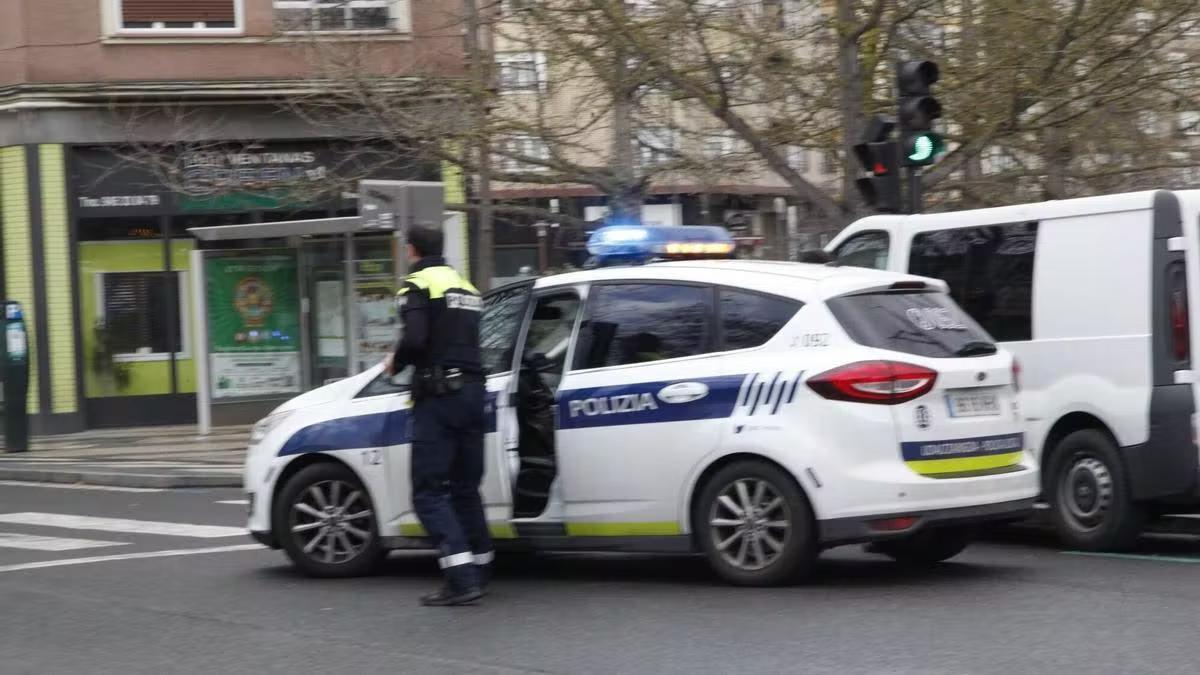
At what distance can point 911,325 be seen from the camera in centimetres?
791

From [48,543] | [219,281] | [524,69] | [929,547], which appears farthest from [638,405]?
[219,281]

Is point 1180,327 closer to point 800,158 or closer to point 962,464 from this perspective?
point 962,464

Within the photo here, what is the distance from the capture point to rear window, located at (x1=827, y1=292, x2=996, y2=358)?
25.5ft

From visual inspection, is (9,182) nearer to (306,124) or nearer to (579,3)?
(306,124)

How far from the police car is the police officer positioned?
0.52 metres

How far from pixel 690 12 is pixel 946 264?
6.01 metres

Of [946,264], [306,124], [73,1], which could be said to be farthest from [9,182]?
[946,264]

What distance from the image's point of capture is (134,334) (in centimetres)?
2280

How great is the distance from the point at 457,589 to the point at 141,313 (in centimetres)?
1610

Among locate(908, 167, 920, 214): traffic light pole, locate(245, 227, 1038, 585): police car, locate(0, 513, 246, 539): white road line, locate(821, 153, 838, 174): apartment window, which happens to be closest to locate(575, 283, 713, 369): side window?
locate(245, 227, 1038, 585): police car

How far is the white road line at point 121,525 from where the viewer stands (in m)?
11.5

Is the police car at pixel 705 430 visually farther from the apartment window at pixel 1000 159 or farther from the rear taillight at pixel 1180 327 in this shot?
the apartment window at pixel 1000 159

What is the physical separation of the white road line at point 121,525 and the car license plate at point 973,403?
551 cm

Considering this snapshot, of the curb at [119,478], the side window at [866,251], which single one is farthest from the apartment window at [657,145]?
the side window at [866,251]
